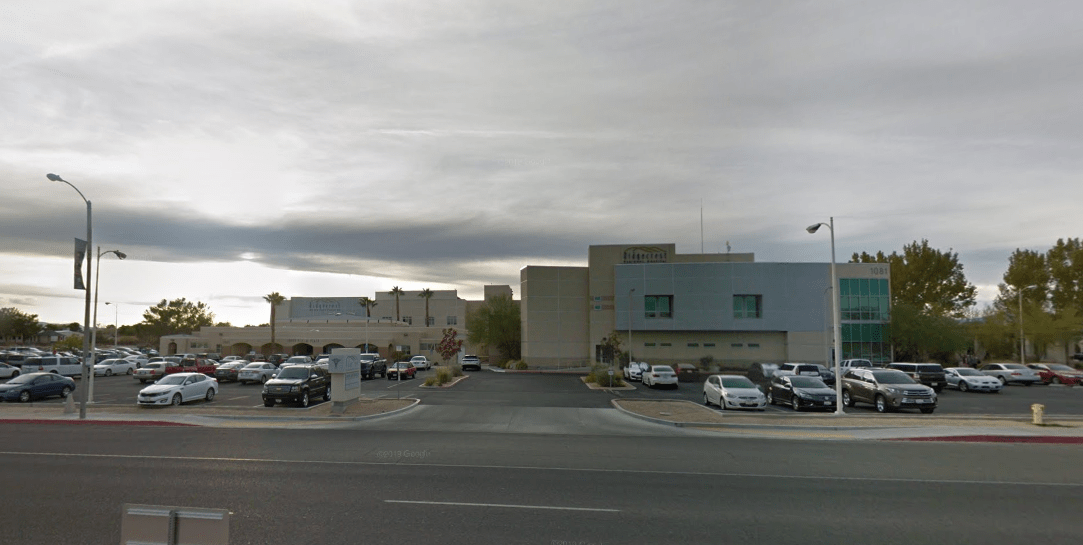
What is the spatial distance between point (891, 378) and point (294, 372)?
26751mm

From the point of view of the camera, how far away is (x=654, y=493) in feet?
36.4

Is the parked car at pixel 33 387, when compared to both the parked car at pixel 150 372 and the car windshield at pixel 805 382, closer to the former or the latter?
the parked car at pixel 150 372

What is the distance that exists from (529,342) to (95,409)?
1899 inches

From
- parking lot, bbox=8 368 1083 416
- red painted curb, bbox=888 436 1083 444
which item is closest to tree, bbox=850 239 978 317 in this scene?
parking lot, bbox=8 368 1083 416

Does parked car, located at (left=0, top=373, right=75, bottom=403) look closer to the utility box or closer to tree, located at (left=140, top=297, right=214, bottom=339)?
the utility box

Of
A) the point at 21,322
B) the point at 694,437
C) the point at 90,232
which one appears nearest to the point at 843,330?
the point at 694,437

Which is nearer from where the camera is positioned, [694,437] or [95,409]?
[694,437]

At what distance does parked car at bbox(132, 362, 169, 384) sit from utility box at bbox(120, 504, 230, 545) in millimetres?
48019

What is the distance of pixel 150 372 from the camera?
145ft

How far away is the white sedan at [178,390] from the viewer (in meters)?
26.7

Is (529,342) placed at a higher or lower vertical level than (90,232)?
lower

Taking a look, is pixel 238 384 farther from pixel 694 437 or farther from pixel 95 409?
pixel 694 437

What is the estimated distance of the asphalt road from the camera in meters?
8.70

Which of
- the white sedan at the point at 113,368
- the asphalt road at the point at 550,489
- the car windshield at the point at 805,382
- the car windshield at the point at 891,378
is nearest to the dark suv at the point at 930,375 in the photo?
the car windshield at the point at 891,378
